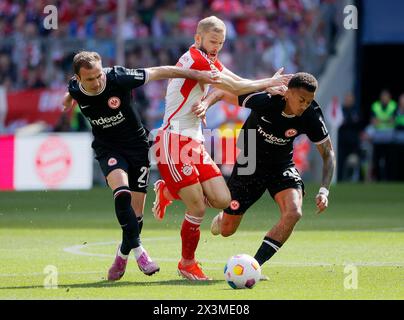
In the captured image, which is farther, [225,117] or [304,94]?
[225,117]

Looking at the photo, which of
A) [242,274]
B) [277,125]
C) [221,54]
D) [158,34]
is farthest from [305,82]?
[158,34]

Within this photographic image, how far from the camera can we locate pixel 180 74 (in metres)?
10.3

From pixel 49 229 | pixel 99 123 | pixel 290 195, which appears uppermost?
pixel 99 123

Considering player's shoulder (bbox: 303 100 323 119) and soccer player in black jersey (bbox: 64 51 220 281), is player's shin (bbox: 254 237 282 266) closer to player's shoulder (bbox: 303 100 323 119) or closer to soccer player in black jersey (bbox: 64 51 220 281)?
soccer player in black jersey (bbox: 64 51 220 281)

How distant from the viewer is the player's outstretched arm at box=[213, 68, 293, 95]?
35.0 feet

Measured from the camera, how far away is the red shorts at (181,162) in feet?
34.4

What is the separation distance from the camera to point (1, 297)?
8977 mm

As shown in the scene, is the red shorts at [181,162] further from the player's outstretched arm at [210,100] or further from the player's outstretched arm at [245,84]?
the player's outstretched arm at [245,84]

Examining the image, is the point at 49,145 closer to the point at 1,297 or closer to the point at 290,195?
the point at 290,195

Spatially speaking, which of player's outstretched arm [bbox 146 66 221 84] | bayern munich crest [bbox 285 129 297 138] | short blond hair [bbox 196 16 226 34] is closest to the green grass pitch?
bayern munich crest [bbox 285 129 297 138]

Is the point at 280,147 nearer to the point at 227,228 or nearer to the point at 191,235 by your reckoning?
the point at 227,228

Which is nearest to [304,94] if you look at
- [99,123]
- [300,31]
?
[99,123]

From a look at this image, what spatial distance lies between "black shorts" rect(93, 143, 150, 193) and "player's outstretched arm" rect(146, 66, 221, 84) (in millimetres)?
772
